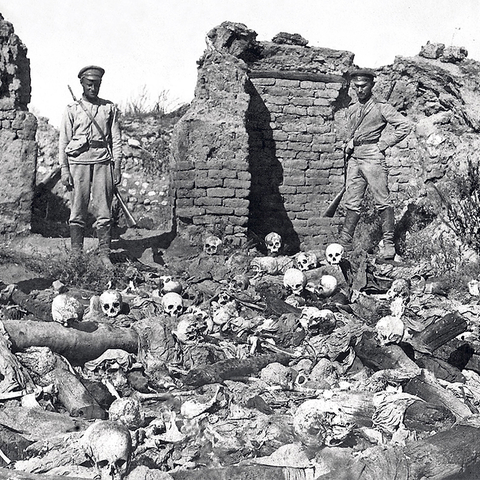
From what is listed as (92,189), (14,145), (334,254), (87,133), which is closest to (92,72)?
(87,133)

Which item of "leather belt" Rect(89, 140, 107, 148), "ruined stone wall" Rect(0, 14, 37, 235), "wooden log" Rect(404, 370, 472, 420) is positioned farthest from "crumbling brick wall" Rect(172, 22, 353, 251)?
"wooden log" Rect(404, 370, 472, 420)

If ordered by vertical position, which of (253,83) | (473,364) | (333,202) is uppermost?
(253,83)

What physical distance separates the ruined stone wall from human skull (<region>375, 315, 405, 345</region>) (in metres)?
4.87

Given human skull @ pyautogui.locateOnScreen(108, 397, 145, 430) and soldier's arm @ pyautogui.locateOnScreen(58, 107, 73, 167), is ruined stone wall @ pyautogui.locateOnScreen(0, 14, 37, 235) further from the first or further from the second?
human skull @ pyautogui.locateOnScreen(108, 397, 145, 430)

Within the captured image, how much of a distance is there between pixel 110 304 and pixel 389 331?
253cm

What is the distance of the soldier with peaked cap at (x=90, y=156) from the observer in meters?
8.59

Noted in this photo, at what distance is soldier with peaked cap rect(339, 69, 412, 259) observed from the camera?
31.6ft

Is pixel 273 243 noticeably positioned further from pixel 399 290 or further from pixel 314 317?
pixel 314 317

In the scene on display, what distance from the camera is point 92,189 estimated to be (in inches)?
344

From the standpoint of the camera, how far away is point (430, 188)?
10.9 meters

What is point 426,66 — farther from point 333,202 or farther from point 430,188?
point 333,202

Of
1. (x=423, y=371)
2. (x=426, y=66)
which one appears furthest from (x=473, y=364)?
(x=426, y=66)

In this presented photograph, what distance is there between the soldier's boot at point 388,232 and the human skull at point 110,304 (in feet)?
12.3

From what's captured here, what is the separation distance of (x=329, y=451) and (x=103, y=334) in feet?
8.12
